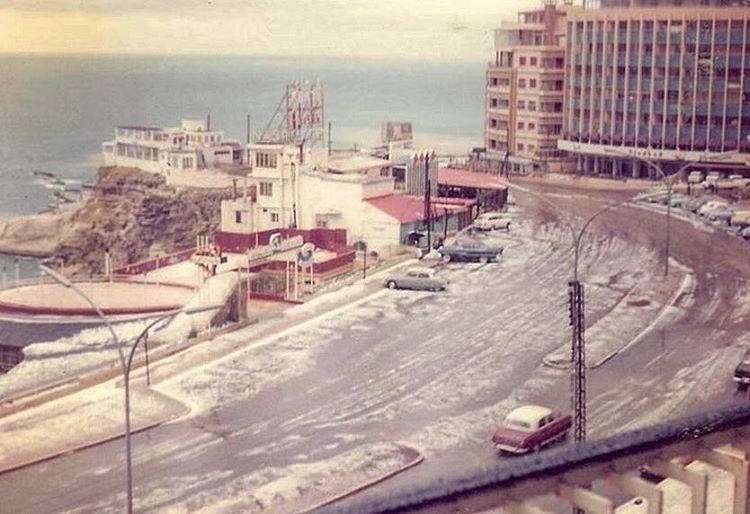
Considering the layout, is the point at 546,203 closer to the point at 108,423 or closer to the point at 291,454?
the point at 291,454

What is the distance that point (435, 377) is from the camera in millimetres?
4215

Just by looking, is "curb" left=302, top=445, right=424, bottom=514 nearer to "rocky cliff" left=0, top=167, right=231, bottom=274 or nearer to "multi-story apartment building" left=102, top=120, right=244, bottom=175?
"rocky cliff" left=0, top=167, right=231, bottom=274

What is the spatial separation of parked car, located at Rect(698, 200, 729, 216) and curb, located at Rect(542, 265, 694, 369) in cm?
25

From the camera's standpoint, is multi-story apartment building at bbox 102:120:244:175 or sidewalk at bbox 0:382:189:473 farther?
multi-story apartment building at bbox 102:120:244:175

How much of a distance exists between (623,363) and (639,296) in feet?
1.29

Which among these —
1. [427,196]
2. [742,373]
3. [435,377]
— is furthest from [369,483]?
[742,373]

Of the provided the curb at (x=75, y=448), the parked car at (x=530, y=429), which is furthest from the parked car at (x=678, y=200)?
the curb at (x=75, y=448)

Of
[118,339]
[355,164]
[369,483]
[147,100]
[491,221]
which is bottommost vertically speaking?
[369,483]

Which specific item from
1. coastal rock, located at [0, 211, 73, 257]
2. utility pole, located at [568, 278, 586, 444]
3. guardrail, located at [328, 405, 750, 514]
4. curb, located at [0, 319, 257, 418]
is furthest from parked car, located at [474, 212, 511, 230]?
guardrail, located at [328, 405, 750, 514]

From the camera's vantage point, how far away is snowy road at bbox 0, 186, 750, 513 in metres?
3.58

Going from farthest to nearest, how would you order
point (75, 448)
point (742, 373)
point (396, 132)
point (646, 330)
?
1. point (646, 330)
2. point (742, 373)
3. point (396, 132)
4. point (75, 448)

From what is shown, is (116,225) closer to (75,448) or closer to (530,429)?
(75,448)

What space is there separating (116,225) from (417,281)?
Answer: 121cm

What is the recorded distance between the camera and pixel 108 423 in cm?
356
